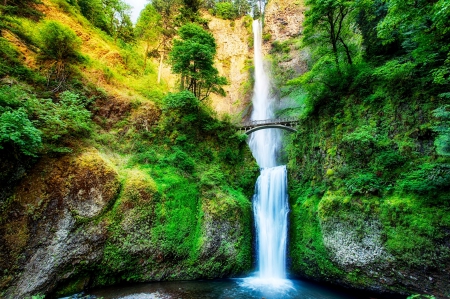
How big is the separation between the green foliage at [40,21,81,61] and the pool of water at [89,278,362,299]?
1158 centimetres

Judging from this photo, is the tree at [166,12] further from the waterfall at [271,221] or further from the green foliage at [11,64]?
the waterfall at [271,221]

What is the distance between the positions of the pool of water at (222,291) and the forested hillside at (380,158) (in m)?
0.80

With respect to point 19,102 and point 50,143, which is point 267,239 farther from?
point 19,102

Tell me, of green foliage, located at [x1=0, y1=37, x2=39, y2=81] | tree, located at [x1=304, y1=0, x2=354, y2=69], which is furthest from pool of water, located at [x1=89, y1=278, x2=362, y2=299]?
tree, located at [x1=304, y1=0, x2=354, y2=69]

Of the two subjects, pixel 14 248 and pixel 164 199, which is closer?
pixel 14 248

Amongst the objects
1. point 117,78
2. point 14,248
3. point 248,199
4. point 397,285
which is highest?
point 117,78

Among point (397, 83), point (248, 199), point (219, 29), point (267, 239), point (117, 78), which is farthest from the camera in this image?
point (219, 29)

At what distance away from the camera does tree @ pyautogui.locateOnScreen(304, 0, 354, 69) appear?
10.5 metres

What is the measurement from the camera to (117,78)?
14.3 meters

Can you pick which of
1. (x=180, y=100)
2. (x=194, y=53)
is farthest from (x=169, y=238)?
(x=194, y=53)

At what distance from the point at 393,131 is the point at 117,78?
15.9 m

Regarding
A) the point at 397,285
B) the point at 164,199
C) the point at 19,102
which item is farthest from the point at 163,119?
the point at 397,285

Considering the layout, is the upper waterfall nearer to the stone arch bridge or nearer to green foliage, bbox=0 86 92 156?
the stone arch bridge

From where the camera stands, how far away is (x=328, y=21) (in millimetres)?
11430
